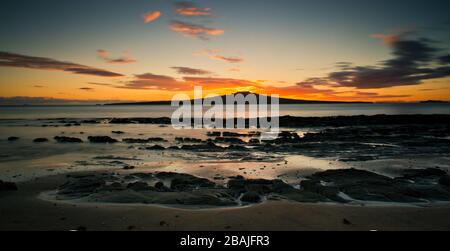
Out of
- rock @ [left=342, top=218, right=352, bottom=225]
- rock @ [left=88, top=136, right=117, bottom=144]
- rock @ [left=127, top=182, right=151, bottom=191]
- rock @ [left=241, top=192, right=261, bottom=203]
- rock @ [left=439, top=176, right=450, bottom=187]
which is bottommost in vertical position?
rock @ [left=342, top=218, right=352, bottom=225]

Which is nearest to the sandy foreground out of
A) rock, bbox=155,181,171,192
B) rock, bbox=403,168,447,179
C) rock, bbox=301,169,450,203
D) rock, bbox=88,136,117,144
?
rock, bbox=301,169,450,203

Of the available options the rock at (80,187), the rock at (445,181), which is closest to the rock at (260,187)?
the rock at (80,187)

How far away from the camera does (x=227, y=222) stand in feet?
25.5

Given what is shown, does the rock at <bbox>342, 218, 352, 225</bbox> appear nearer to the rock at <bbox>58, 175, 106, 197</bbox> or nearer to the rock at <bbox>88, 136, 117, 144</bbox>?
the rock at <bbox>58, 175, 106, 197</bbox>

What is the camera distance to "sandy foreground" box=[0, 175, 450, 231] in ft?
24.5

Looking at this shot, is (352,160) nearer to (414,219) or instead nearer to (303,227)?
(414,219)

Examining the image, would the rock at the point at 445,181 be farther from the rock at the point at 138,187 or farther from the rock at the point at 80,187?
the rock at the point at 80,187

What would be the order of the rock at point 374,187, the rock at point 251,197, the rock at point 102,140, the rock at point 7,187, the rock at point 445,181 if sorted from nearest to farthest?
the rock at point 251,197, the rock at point 374,187, the rock at point 7,187, the rock at point 445,181, the rock at point 102,140

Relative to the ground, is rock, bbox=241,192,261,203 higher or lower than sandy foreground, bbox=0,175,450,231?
higher

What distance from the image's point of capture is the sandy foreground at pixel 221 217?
7.46 m
